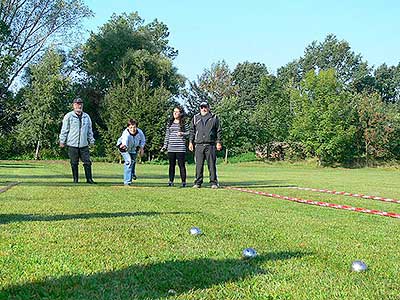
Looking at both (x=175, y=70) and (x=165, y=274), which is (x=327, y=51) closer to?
(x=175, y=70)

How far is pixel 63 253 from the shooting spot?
3979 millimetres

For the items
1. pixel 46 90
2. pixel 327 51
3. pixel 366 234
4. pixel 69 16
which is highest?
pixel 327 51

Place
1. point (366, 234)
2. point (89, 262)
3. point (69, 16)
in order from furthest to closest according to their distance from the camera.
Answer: point (69, 16), point (366, 234), point (89, 262)

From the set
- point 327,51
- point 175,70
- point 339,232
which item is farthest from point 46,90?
point 327,51

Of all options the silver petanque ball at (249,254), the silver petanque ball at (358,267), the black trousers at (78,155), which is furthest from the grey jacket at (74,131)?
the silver petanque ball at (358,267)

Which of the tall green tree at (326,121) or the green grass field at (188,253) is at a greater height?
the tall green tree at (326,121)

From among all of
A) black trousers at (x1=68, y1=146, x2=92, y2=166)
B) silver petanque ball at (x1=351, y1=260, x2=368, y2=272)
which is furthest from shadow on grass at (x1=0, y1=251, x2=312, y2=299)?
black trousers at (x1=68, y1=146, x2=92, y2=166)

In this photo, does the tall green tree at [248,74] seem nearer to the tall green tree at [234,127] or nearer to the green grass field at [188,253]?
the tall green tree at [234,127]

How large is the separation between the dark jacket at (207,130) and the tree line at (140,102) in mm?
23845

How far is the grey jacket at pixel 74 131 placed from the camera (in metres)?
12.6

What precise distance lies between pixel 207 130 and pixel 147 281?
30.0 ft

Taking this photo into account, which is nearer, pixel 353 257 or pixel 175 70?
pixel 353 257

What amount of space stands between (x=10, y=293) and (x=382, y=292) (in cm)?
220

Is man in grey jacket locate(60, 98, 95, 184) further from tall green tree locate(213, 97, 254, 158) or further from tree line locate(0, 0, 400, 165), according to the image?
tall green tree locate(213, 97, 254, 158)
